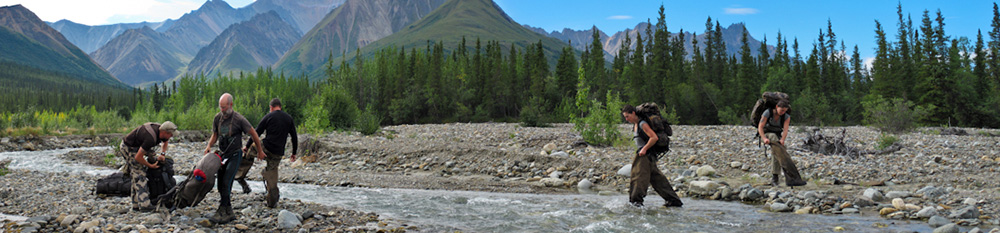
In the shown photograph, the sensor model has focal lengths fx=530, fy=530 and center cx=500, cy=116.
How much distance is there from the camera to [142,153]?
6906 millimetres

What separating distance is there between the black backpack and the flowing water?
9.98 ft

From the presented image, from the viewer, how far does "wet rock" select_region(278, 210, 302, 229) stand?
7.00 metres

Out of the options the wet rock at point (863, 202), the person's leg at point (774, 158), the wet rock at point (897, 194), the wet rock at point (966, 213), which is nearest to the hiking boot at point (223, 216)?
the person's leg at point (774, 158)

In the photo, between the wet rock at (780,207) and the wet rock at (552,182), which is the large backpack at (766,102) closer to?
the wet rock at (780,207)

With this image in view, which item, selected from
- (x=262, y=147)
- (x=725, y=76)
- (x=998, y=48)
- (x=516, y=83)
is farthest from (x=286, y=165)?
(x=998, y=48)

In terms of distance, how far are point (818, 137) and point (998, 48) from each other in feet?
207

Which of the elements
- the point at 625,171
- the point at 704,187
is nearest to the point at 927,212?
the point at 704,187

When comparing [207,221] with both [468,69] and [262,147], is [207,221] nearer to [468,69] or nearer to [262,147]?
[262,147]

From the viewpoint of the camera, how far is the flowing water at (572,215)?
7.31 meters

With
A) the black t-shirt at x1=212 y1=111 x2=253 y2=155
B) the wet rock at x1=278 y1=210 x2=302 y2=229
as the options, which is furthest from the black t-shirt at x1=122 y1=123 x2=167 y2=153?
the wet rock at x1=278 y1=210 x2=302 y2=229

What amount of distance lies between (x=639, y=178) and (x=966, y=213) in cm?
426

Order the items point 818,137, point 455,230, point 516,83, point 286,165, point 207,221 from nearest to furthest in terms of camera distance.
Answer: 1. point 207,221
2. point 455,230
3. point 818,137
4. point 286,165
5. point 516,83

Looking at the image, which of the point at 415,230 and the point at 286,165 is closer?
the point at 415,230

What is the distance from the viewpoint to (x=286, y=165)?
17.0 m
